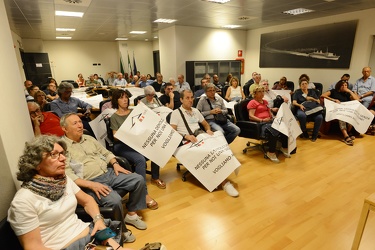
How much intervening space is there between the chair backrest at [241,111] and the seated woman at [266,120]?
0.10m

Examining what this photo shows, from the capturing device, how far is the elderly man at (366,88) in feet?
15.8

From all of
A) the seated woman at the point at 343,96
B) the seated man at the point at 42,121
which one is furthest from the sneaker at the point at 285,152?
the seated man at the point at 42,121

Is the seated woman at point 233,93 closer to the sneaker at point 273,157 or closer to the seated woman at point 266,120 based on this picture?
the seated woman at point 266,120

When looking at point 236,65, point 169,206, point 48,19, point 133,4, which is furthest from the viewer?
point 236,65

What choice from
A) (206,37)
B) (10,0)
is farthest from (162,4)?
(206,37)

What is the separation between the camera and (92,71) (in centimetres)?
1226

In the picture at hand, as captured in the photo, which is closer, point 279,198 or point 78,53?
point 279,198

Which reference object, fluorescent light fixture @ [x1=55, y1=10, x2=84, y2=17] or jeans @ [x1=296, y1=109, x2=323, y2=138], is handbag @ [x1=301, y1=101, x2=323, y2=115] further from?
fluorescent light fixture @ [x1=55, y1=10, x2=84, y2=17]

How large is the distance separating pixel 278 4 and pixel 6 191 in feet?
18.5

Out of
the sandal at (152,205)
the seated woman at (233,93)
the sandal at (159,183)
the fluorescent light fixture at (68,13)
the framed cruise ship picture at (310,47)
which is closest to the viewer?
the sandal at (152,205)

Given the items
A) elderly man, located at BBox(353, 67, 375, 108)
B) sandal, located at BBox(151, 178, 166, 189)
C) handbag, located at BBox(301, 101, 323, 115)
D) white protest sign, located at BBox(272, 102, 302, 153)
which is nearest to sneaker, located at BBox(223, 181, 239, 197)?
sandal, located at BBox(151, 178, 166, 189)

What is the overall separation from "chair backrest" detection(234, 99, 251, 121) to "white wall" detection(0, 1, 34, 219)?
9.04ft

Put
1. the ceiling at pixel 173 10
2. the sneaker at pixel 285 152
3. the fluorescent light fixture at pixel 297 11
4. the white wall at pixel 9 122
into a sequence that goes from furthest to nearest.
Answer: the fluorescent light fixture at pixel 297 11 → the ceiling at pixel 173 10 → the sneaker at pixel 285 152 → the white wall at pixel 9 122

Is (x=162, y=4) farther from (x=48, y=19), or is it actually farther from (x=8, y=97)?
(x=8, y=97)
